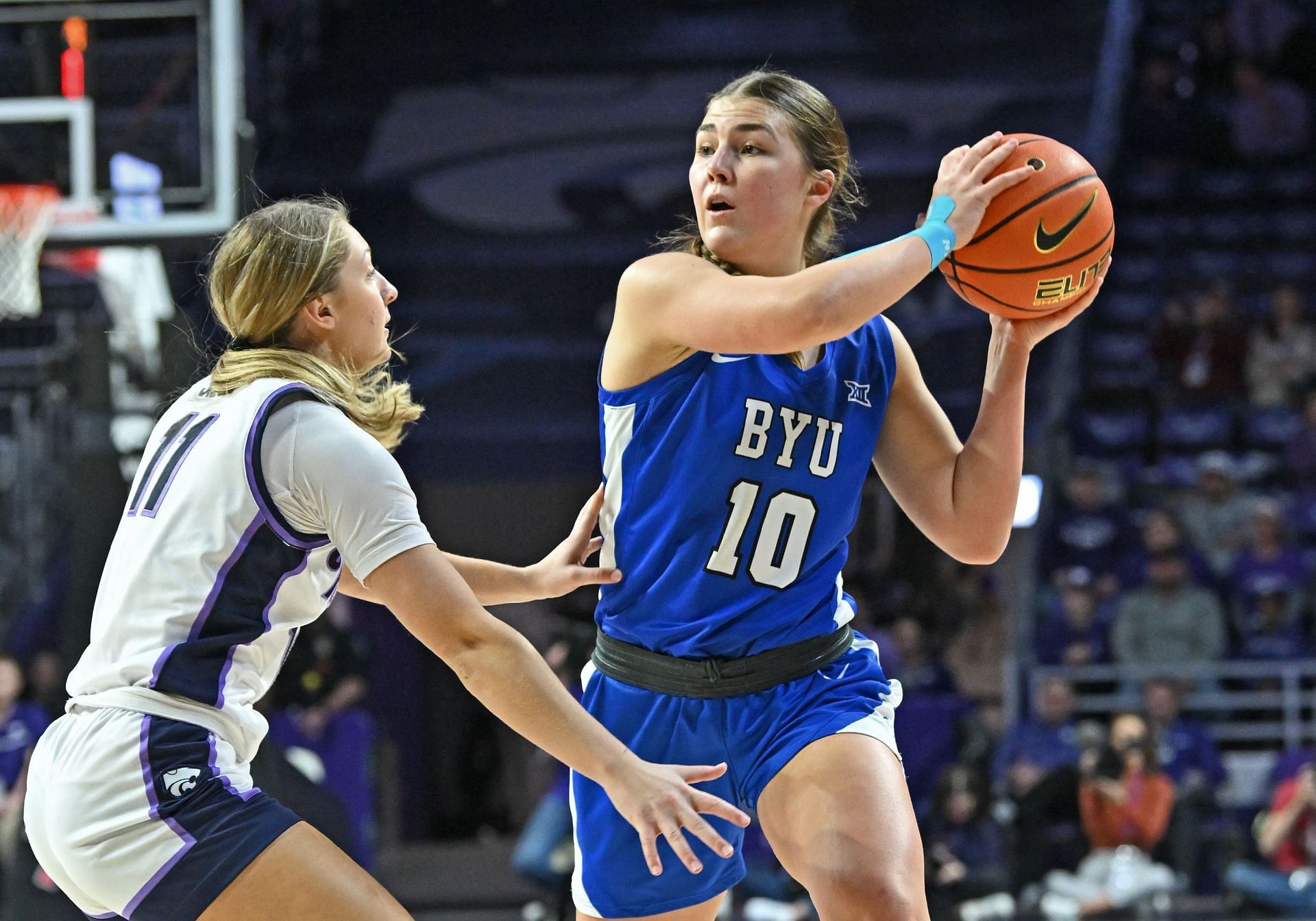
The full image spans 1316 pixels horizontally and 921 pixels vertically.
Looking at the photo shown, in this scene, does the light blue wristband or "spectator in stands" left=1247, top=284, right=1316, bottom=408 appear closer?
the light blue wristband

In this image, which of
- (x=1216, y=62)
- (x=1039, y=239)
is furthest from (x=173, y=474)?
(x=1216, y=62)

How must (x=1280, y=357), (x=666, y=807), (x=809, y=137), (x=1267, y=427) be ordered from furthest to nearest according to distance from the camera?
(x=1280, y=357) → (x=1267, y=427) → (x=809, y=137) → (x=666, y=807)

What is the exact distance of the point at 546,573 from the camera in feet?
11.4

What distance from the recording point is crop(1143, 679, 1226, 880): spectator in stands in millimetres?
8570

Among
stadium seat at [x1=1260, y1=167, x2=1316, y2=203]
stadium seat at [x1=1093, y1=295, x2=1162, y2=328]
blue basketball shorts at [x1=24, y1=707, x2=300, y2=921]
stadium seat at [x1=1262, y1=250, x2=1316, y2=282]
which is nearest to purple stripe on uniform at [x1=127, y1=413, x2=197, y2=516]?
blue basketball shorts at [x1=24, y1=707, x2=300, y2=921]

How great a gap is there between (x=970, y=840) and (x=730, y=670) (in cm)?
573

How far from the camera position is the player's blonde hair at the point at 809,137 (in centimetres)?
333

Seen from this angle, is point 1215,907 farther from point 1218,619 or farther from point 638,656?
point 638,656

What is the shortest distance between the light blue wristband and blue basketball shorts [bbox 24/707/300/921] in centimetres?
147

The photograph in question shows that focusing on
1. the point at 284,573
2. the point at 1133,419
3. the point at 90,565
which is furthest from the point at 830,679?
the point at 1133,419

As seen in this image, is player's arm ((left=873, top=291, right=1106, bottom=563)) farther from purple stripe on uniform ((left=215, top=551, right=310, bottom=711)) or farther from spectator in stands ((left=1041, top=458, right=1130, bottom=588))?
spectator in stands ((left=1041, top=458, right=1130, bottom=588))

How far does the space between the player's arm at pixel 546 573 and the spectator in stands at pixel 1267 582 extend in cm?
796

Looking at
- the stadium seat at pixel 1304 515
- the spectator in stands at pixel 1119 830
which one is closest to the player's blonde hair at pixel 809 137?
the spectator in stands at pixel 1119 830

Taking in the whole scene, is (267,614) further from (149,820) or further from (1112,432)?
(1112,432)
